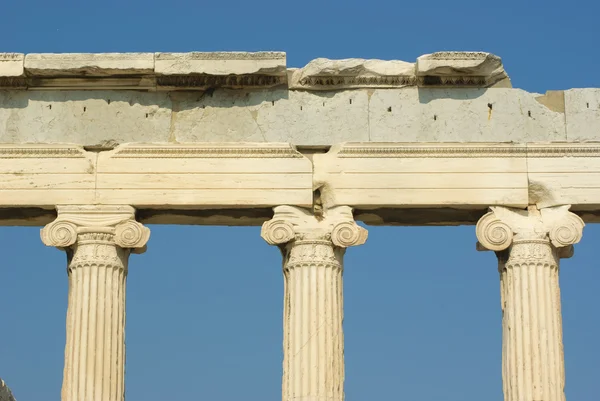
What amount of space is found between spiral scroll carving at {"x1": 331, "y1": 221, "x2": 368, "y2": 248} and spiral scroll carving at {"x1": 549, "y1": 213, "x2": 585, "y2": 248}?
2.85 meters

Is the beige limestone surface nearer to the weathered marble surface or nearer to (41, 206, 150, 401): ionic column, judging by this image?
the weathered marble surface

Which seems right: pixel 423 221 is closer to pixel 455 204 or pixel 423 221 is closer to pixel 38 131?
→ pixel 455 204

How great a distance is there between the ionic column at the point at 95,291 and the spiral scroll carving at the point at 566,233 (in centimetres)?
597

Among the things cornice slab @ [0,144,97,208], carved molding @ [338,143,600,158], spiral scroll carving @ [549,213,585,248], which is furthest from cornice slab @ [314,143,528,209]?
cornice slab @ [0,144,97,208]

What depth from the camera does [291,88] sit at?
94.5 feet

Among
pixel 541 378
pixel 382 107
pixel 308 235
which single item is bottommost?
pixel 541 378

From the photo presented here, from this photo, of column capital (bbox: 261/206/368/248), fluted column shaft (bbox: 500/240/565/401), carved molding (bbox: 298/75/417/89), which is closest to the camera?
fluted column shaft (bbox: 500/240/565/401)

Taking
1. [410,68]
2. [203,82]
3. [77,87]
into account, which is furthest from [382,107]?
[77,87]

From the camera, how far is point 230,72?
28422 millimetres

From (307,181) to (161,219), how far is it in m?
2.33

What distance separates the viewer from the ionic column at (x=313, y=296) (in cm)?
2766

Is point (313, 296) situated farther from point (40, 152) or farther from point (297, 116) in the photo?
point (40, 152)

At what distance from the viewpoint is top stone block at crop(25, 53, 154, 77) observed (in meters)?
28.4

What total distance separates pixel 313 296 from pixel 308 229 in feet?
3.31
